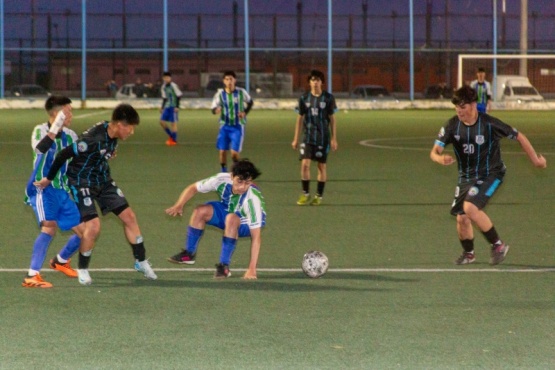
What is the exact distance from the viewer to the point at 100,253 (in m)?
10.0

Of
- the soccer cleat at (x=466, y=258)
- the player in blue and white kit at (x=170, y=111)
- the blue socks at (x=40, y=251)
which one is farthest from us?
the player in blue and white kit at (x=170, y=111)

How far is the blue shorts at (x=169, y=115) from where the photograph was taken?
25.2 meters

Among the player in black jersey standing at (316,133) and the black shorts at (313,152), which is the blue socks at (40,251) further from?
the black shorts at (313,152)

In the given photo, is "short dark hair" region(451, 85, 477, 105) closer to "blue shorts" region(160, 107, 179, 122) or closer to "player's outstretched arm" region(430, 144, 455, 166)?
"player's outstretched arm" region(430, 144, 455, 166)

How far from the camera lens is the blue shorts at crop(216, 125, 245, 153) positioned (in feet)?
56.9

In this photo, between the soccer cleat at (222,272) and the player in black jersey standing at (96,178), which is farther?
the soccer cleat at (222,272)

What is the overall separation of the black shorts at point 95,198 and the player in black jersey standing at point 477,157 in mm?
2682

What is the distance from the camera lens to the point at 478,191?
9.27m

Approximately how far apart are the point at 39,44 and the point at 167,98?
2775cm

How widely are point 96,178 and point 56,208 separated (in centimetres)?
39

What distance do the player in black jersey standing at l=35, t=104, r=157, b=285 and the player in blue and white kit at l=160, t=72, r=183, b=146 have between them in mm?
15980

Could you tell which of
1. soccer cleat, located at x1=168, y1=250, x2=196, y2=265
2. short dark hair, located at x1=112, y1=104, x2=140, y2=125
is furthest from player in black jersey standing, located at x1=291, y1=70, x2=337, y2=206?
short dark hair, located at x1=112, y1=104, x2=140, y2=125

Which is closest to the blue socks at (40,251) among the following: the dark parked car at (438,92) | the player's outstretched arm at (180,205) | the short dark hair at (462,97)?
the player's outstretched arm at (180,205)

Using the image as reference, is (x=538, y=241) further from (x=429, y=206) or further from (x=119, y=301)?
(x=119, y=301)
